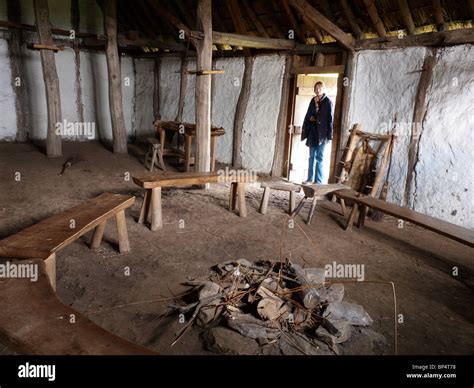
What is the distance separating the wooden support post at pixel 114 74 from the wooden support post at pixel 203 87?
140 inches

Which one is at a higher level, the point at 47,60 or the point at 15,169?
the point at 47,60

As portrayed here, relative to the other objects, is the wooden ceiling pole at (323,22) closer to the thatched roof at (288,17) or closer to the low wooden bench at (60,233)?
the thatched roof at (288,17)

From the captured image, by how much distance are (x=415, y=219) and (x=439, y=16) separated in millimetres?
3353

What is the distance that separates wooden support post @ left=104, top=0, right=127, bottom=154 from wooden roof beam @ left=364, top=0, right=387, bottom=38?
600 centimetres

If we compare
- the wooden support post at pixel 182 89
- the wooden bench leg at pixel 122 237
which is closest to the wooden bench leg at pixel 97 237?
the wooden bench leg at pixel 122 237

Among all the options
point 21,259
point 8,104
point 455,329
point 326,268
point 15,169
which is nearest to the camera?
point 21,259

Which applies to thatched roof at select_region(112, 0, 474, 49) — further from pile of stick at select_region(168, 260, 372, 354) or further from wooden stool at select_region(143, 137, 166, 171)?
pile of stick at select_region(168, 260, 372, 354)

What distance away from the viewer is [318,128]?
24.8 ft

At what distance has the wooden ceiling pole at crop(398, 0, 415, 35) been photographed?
6.05 meters
